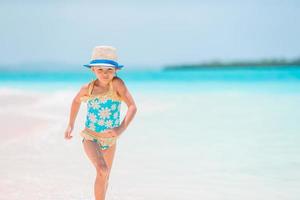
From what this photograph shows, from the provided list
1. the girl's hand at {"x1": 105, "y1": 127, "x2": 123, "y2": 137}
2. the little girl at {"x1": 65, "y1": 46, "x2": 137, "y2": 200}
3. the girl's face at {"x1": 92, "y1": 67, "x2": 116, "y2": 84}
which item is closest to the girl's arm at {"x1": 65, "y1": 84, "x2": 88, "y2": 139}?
the little girl at {"x1": 65, "y1": 46, "x2": 137, "y2": 200}

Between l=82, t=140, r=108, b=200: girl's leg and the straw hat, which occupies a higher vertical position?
the straw hat

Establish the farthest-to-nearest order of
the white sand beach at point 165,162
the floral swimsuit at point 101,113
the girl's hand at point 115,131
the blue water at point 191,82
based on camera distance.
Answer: the blue water at point 191,82, the white sand beach at point 165,162, the floral swimsuit at point 101,113, the girl's hand at point 115,131

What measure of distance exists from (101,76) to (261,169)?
258 centimetres

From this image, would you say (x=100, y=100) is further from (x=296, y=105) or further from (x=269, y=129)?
(x=296, y=105)

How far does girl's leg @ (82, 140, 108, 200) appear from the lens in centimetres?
331

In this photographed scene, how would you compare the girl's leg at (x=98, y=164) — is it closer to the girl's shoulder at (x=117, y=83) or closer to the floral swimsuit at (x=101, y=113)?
the floral swimsuit at (x=101, y=113)

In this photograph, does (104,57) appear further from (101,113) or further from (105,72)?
(101,113)

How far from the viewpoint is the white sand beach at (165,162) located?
4391 millimetres

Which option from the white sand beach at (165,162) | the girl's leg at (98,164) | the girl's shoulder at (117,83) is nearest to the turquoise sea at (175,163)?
the white sand beach at (165,162)

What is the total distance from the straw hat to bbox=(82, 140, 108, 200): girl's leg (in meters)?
0.51

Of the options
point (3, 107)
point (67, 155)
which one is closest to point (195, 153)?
point (67, 155)

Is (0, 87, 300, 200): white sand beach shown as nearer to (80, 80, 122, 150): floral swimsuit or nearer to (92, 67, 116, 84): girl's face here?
(80, 80, 122, 150): floral swimsuit

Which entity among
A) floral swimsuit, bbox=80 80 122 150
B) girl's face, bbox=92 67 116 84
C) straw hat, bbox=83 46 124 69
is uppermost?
straw hat, bbox=83 46 124 69

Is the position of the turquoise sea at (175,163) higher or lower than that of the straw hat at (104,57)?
lower
